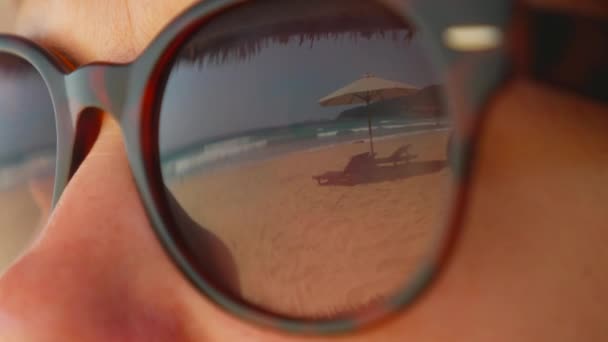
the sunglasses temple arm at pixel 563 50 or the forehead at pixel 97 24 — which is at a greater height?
the sunglasses temple arm at pixel 563 50

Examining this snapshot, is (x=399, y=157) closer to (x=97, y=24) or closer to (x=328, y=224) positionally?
(x=328, y=224)

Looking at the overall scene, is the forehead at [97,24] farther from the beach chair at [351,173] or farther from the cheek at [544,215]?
the cheek at [544,215]

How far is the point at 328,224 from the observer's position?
59 cm

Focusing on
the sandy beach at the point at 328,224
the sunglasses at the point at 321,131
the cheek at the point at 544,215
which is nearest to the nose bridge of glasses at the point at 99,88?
the sunglasses at the point at 321,131

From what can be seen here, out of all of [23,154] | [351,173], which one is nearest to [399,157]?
[351,173]

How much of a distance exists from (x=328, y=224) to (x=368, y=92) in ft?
0.38

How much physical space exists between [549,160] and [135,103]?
1.34ft

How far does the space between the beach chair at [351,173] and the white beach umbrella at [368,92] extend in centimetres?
1

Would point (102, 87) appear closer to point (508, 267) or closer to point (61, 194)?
point (61, 194)

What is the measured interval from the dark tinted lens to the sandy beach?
1.13 ft

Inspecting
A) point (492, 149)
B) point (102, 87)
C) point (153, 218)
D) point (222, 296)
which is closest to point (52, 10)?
point (102, 87)

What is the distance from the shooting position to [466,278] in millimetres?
511

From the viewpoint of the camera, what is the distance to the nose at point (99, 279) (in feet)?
2.21

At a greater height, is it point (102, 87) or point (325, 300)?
point (102, 87)
